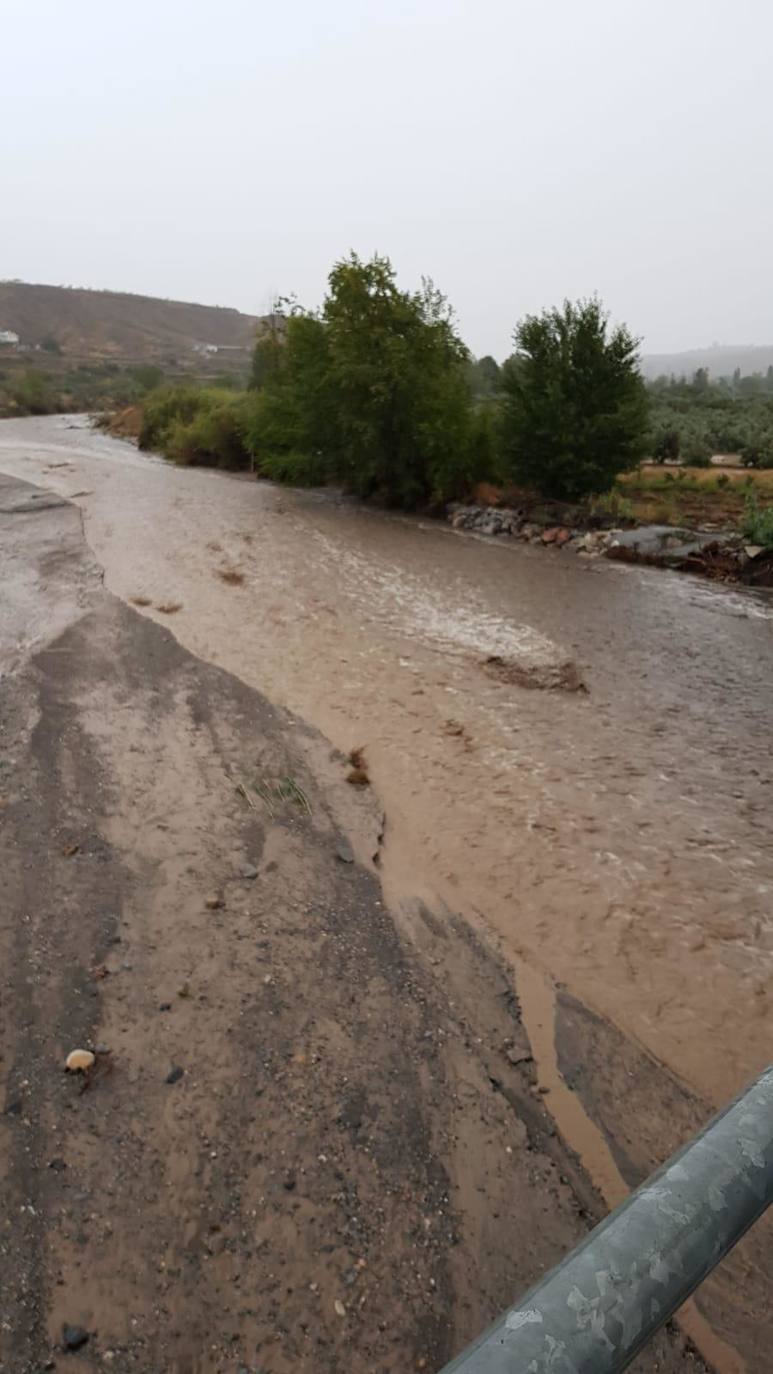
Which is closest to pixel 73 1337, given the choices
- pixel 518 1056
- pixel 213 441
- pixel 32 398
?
pixel 518 1056

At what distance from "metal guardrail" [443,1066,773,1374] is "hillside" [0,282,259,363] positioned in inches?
4183

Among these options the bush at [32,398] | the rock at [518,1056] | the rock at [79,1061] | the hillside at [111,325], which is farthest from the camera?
the hillside at [111,325]

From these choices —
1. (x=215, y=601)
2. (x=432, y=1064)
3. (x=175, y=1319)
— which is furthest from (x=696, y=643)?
(x=175, y=1319)

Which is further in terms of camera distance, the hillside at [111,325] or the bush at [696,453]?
the hillside at [111,325]

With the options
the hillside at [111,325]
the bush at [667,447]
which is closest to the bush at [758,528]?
the bush at [667,447]

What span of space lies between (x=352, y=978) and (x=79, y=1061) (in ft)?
4.45

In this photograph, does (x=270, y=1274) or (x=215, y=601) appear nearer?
(x=270, y=1274)

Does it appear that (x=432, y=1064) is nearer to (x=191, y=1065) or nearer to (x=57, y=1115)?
(x=191, y=1065)

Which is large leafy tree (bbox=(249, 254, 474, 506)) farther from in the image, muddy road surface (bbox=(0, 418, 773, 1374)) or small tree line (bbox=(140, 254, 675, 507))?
muddy road surface (bbox=(0, 418, 773, 1374))

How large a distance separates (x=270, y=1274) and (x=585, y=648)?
338 inches

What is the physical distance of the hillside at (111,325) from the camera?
10325 cm

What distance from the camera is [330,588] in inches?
519

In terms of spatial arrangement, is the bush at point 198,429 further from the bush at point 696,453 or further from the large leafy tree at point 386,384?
the bush at point 696,453

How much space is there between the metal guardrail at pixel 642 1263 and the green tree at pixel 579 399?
672 inches
